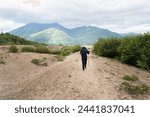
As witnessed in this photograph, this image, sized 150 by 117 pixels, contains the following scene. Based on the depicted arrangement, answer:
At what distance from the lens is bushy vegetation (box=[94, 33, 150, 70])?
33031mm

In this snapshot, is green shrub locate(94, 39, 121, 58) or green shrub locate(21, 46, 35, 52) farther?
green shrub locate(21, 46, 35, 52)

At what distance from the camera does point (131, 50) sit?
112ft

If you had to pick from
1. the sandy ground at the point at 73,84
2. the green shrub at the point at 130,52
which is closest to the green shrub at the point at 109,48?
the green shrub at the point at 130,52

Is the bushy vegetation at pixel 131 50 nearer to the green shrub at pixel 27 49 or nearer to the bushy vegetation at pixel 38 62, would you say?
the bushy vegetation at pixel 38 62

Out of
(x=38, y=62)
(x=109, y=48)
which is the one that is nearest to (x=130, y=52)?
(x=109, y=48)

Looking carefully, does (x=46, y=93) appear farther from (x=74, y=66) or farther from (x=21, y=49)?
(x=21, y=49)

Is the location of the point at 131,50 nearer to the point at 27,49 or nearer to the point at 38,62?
the point at 38,62

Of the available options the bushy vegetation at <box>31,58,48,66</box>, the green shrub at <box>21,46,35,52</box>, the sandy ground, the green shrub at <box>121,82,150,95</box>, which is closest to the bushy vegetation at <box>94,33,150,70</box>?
the sandy ground

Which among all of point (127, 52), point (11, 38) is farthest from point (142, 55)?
point (11, 38)

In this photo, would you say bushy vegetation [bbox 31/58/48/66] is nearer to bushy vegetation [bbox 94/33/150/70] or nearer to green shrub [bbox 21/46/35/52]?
bushy vegetation [bbox 94/33/150/70]

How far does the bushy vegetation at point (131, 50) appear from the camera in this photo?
1300 inches

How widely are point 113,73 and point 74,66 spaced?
3017 millimetres

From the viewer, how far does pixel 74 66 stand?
27656 mm

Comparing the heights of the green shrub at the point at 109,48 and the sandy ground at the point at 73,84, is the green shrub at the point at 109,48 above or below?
above
